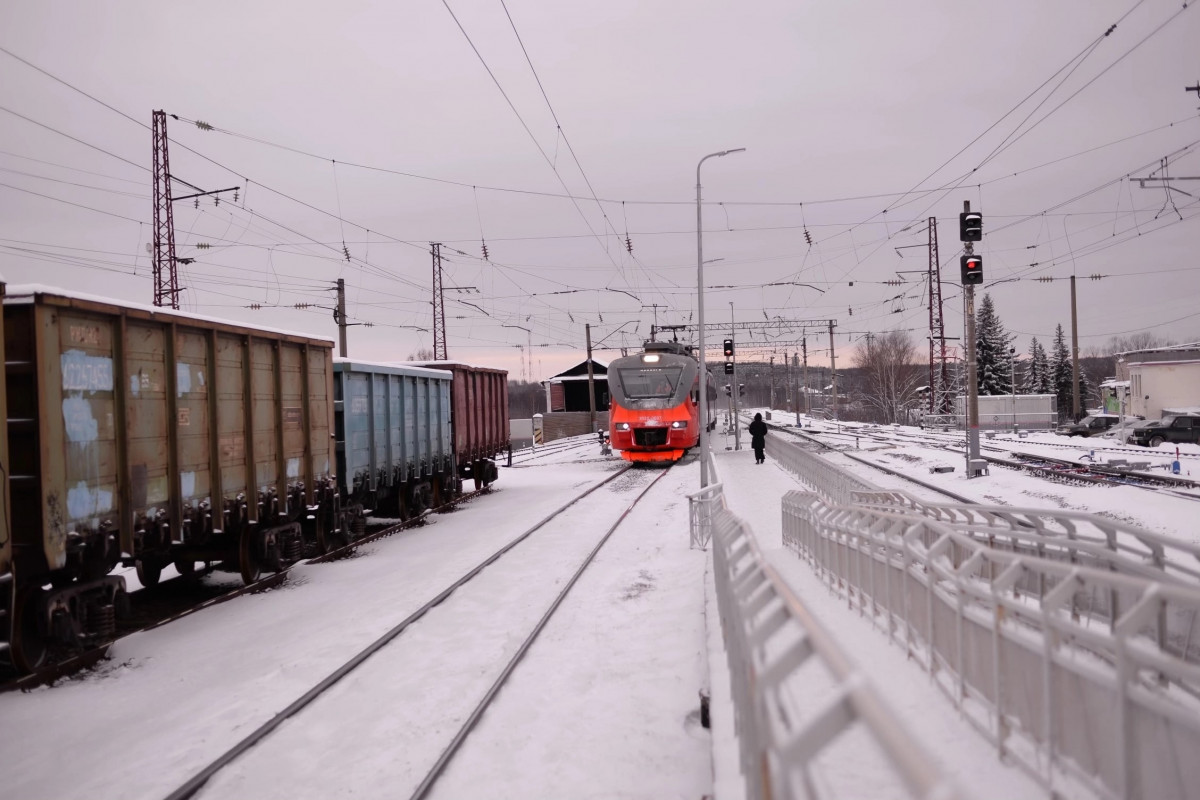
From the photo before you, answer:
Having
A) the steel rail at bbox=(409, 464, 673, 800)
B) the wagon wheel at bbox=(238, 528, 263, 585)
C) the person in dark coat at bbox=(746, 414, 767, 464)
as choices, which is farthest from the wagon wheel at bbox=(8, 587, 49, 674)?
the person in dark coat at bbox=(746, 414, 767, 464)

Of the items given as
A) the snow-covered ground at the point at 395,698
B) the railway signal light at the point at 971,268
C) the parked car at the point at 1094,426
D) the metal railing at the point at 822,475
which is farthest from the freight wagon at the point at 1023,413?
the snow-covered ground at the point at 395,698

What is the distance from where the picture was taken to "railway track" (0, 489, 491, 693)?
7.15m

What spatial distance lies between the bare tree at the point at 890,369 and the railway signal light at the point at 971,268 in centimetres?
4440

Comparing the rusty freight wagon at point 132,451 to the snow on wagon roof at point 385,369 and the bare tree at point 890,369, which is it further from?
the bare tree at point 890,369

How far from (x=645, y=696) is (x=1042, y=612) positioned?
347 centimetres

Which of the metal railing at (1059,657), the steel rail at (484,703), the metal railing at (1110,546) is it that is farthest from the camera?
the steel rail at (484,703)

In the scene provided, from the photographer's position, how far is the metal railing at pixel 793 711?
1825 millimetres

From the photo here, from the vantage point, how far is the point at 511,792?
16.5ft

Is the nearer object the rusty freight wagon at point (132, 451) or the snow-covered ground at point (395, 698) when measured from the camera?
the snow-covered ground at point (395, 698)

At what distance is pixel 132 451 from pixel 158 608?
2.88m

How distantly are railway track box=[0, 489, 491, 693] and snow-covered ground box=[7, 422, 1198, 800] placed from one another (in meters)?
0.21

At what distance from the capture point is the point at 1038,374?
79.6 meters

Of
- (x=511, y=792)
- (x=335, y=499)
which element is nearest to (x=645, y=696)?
(x=511, y=792)

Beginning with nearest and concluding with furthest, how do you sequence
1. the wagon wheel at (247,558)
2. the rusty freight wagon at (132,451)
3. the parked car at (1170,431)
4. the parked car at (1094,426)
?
the rusty freight wagon at (132,451)
the wagon wheel at (247,558)
the parked car at (1170,431)
the parked car at (1094,426)
